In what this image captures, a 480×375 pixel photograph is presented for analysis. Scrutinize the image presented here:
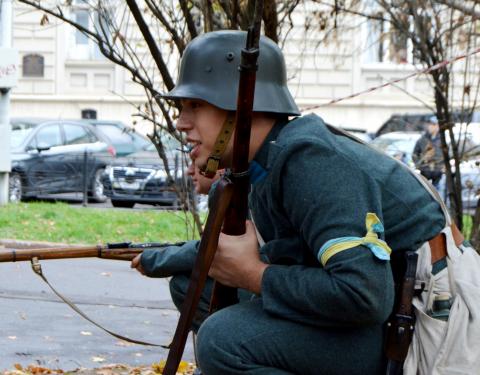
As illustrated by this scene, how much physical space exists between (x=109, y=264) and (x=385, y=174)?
320 inches

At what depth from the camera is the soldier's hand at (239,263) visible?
3014 millimetres

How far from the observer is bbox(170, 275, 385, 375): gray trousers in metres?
2.92

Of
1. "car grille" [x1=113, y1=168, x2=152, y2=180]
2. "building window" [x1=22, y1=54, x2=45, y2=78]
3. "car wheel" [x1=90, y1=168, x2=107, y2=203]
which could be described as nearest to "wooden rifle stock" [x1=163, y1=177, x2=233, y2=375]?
"car grille" [x1=113, y1=168, x2=152, y2=180]

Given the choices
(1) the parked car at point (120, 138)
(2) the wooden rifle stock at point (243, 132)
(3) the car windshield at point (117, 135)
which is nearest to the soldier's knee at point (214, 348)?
(2) the wooden rifle stock at point (243, 132)

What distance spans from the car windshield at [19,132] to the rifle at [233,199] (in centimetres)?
1518

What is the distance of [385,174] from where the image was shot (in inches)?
115

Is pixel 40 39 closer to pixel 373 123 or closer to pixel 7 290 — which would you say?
pixel 373 123

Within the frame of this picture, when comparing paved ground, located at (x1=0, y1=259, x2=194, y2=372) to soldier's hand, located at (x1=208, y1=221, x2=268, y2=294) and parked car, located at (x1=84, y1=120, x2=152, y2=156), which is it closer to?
soldier's hand, located at (x1=208, y1=221, x2=268, y2=294)

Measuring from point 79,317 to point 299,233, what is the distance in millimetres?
4933

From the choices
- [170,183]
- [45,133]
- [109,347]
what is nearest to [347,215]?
[170,183]

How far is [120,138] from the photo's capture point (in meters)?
20.6

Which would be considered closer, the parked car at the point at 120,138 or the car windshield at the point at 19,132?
the car windshield at the point at 19,132

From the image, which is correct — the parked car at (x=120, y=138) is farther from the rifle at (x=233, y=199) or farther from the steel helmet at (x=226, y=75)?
the rifle at (x=233, y=199)

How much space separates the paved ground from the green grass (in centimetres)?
124
